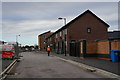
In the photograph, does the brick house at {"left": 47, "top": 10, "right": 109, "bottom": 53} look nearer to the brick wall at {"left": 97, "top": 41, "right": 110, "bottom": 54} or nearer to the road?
the brick wall at {"left": 97, "top": 41, "right": 110, "bottom": 54}

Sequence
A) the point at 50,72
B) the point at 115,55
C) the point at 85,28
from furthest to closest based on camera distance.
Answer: the point at 85,28 → the point at 115,55 → the point at 50,72

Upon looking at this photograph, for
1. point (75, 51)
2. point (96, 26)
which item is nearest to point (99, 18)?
point (96, 26)

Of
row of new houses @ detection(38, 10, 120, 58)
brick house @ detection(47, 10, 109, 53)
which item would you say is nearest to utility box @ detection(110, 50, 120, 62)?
row of new houses @ detection(38, 10, 120, 58)

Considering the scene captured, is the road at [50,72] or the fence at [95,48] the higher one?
the fence at [95,48]

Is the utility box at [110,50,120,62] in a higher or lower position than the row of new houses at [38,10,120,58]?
lower

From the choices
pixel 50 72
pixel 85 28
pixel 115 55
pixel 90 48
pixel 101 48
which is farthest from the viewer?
pixel 85 28

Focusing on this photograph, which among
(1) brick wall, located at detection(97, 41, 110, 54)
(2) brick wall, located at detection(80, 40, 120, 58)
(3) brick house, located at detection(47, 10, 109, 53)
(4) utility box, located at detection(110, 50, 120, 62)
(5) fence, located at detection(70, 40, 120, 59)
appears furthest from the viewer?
(3) brick house, located at detection(47, 10, 109, 53)

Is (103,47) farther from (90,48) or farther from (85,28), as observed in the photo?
(85,28)

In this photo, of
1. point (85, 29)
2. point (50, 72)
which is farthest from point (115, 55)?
point (85, 29)

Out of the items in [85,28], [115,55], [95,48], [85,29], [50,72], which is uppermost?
[85,28]

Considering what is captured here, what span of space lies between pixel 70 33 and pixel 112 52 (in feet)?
72.7

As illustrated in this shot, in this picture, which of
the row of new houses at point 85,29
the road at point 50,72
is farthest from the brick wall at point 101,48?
the row of new houses at point 85,29

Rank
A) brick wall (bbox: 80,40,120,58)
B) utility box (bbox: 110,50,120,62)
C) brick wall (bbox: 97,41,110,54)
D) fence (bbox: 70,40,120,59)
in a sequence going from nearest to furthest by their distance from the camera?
utility box (bbox: 110,50,120,62), brick wall (bbox: 80,40,120,58), fence (bbox: 70,40,120,59), brick wall (bbox: 97,41,110,54)

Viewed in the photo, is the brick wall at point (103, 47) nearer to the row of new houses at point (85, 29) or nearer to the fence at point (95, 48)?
the fence at point (95, 48)
